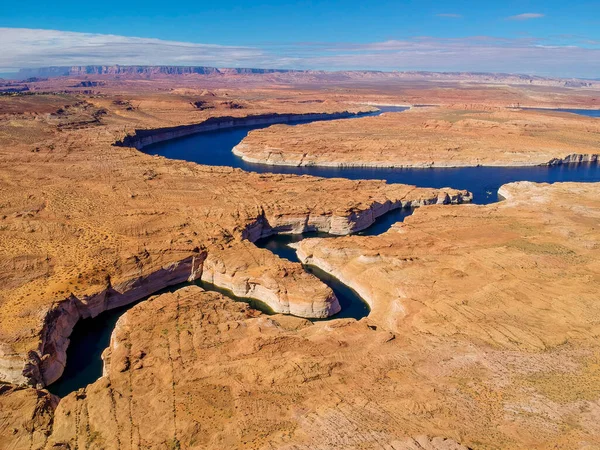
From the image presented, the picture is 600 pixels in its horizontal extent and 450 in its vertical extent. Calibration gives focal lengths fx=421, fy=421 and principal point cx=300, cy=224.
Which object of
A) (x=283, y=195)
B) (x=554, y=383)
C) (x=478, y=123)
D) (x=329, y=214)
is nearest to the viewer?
(x=554, y=383)

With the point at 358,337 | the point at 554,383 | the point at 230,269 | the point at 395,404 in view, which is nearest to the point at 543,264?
the point at 554,383

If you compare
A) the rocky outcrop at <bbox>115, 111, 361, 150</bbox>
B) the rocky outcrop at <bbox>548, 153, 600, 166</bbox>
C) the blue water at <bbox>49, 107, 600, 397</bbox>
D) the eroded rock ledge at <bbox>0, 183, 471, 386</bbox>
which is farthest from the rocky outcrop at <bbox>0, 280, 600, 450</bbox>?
the rocky outcrop at <bbox>548, 153, 600, 166</bbox>

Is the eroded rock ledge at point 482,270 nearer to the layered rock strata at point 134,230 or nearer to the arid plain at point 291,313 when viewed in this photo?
the arid plain at point 291,313

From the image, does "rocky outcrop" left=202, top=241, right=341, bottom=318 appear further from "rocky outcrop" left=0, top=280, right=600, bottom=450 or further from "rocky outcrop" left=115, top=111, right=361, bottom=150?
"rocky outcrop" left=115, top=111, right=361, bottom=150

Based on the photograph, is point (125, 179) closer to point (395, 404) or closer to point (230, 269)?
point (230, 269)

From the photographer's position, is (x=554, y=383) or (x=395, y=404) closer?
(x=395, y=404)

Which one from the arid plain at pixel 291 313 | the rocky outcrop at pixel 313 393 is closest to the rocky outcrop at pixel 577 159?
the arid plain at pixel 291 313

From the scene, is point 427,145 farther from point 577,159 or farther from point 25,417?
point 25,417
